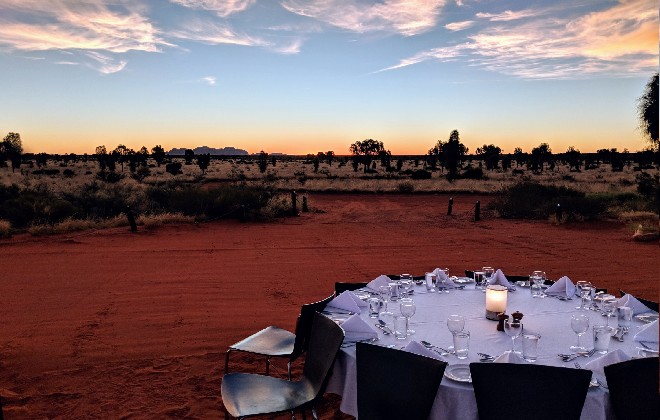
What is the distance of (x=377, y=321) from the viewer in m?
4.27

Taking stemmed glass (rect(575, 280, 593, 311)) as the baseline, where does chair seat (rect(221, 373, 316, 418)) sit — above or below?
below

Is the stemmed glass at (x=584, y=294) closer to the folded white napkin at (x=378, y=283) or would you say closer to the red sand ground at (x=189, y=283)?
the folded white napkin at (x=378, y=283)

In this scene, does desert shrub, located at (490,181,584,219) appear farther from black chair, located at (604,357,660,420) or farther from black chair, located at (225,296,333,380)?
black chair, located at (604,357,660,420)

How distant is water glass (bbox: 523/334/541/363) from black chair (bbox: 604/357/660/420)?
1.63 ft

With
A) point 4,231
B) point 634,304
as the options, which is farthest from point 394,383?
point 4,231

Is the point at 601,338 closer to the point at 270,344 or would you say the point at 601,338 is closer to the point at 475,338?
the point at 475,338

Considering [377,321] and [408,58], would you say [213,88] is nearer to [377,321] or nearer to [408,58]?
[408,58]

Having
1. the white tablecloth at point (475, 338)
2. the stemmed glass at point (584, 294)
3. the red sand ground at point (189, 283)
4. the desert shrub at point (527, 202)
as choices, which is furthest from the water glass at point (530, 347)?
the desert shrub at point (527, 202)

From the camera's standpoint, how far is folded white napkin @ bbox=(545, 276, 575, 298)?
5.06 meters

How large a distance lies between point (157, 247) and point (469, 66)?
10.8 metres

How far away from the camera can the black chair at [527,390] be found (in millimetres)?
2842

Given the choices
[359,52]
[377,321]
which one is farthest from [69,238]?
[377,321]

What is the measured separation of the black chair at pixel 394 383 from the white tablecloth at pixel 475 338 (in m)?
0.11

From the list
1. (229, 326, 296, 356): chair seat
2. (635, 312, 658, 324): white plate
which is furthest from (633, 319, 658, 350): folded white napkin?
(229, 326, 296, 356): chair seat
